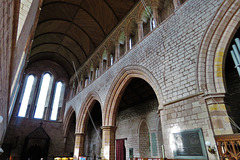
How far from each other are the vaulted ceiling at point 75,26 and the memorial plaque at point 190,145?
23.9ft

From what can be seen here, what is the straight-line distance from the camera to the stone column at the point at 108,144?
701cm

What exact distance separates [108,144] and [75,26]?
874 cm

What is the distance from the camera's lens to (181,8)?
5.41 m

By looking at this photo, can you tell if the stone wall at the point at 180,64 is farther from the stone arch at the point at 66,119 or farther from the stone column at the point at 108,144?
the stone arch at the point at 66,119

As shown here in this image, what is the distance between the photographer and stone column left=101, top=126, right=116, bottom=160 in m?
7.01

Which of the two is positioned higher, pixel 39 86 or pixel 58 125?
pixel 39 86

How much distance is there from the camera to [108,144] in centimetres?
725

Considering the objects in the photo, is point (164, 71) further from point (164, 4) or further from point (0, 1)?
point (0, 1)

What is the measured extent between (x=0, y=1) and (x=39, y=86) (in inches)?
590

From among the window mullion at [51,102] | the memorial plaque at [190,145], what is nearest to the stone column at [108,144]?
the memorial plaque at [190,145]

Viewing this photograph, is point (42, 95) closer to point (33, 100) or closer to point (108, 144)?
point (33, 100)

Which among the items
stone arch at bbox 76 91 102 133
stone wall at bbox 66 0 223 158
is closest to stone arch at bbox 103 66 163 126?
stone wall at bbox 66 0 223 158

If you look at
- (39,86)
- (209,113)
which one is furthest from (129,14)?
(39,86)

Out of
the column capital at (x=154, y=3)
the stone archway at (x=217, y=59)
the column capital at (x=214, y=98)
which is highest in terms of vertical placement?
the column capital at (x=154, y=3)
